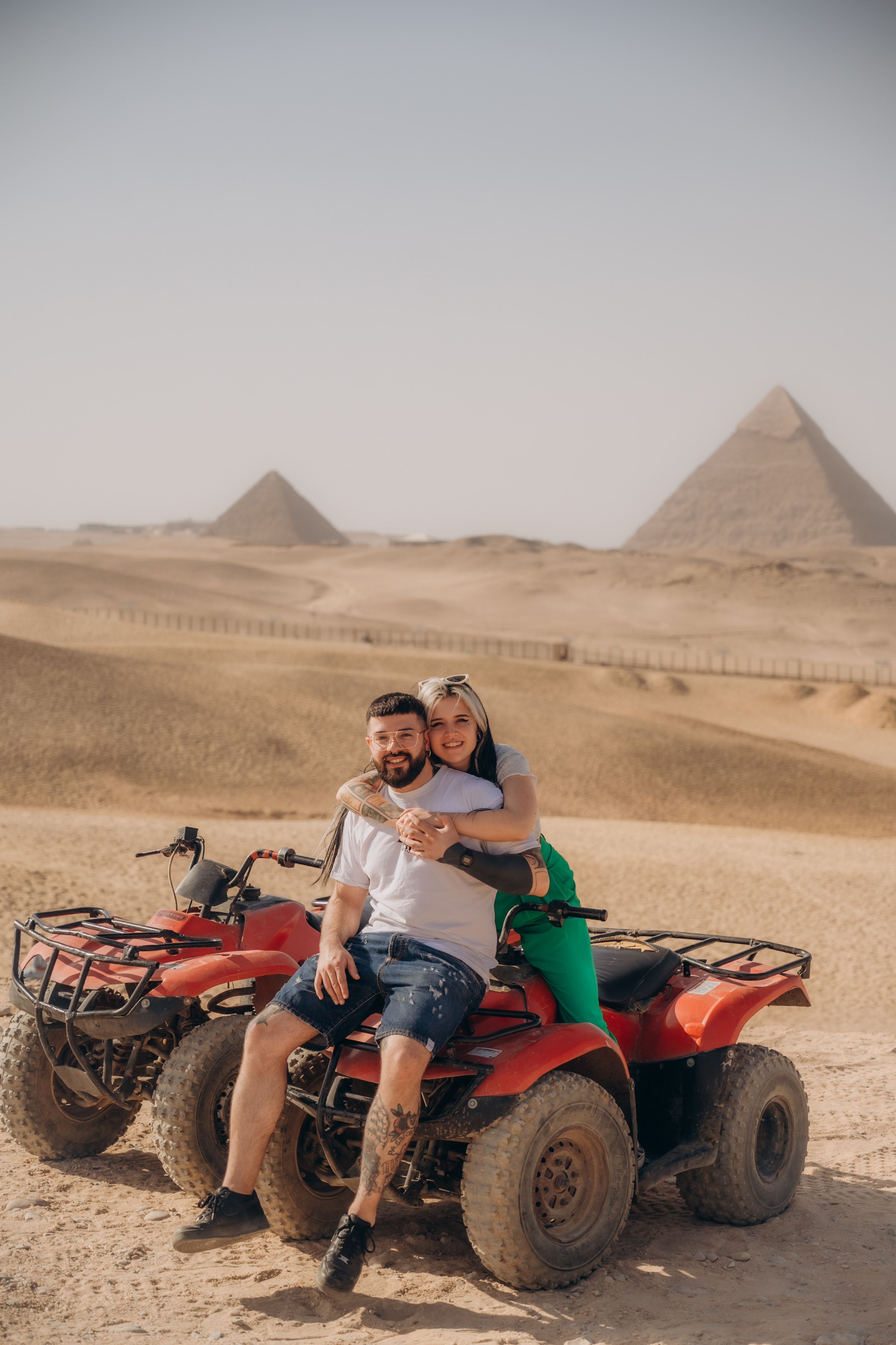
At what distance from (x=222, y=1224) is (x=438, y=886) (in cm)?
119

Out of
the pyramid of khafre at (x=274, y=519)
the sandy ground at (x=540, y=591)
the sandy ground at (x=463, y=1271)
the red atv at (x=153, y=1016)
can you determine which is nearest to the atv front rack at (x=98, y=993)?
the red atv at (x=153, y=1016)

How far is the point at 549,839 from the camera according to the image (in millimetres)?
16812

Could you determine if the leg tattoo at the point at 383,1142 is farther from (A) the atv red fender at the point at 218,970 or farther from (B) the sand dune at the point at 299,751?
(B) the sand dune at the point at 299,751

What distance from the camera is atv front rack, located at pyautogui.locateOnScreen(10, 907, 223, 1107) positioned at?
14.0 feet

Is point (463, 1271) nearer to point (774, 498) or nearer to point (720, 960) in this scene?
point (720, 960)

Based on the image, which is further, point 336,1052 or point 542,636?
point 542,636

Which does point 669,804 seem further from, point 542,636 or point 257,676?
point 542,636

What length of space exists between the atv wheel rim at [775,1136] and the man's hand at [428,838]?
2052mm

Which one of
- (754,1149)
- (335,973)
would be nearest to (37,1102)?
(335,973)

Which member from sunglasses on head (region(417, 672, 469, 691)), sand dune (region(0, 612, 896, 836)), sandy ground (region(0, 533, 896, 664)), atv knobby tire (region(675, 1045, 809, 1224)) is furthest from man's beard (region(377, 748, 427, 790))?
sandy ground (region(0, 533, 896, 664))

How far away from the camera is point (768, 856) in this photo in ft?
51.3

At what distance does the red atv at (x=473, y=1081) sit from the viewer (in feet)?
12.1

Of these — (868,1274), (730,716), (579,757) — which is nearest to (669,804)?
(579,757)

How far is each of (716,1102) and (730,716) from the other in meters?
32.2
